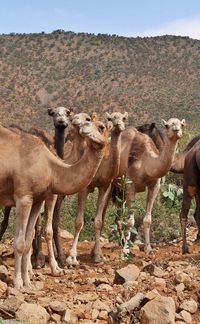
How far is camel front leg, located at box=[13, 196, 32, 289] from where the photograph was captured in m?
7.49

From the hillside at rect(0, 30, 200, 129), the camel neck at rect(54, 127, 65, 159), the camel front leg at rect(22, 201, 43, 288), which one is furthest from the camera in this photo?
the hillside at rect(0, 30, 200, 129)

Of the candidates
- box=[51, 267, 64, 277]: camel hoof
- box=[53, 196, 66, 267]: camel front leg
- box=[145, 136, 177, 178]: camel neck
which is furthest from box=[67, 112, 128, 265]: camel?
box=[51, 267, 64, 277]: camel hoof

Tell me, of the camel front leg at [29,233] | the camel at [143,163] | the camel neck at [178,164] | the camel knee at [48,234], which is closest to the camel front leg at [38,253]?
the camel knee at [48,234]

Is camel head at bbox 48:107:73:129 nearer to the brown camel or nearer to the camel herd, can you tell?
the camel herd

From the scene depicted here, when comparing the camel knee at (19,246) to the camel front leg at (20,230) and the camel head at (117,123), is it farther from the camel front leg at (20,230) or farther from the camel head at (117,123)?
the camel head at (117,123)

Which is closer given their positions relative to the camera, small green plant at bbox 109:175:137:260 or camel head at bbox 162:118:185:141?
small green plant at bbox 109:175:137:260

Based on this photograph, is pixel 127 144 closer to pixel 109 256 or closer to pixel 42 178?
pixel 109 256

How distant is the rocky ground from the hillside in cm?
4219

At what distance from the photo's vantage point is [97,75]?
198 ft

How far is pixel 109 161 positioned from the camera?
34.1ft

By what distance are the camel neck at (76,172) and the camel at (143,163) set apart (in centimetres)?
309

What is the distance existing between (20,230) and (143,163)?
170 inches

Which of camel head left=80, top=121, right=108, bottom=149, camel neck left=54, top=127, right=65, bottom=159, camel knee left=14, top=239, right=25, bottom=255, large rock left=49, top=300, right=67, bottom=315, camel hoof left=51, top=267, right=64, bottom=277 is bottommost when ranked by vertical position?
camel hoof left=51, top=267, right=64, bottom=277

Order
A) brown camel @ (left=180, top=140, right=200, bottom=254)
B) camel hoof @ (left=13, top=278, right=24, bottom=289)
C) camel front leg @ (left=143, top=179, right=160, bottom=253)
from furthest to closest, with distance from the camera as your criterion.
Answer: camel front leg @ (left=143, top=179, right=160, bottom=253)
brown camel @ (left=180, top=140, right=200, bottom=254)
camel hoof @ (left=13, top=278, right=24, bottom=289)
